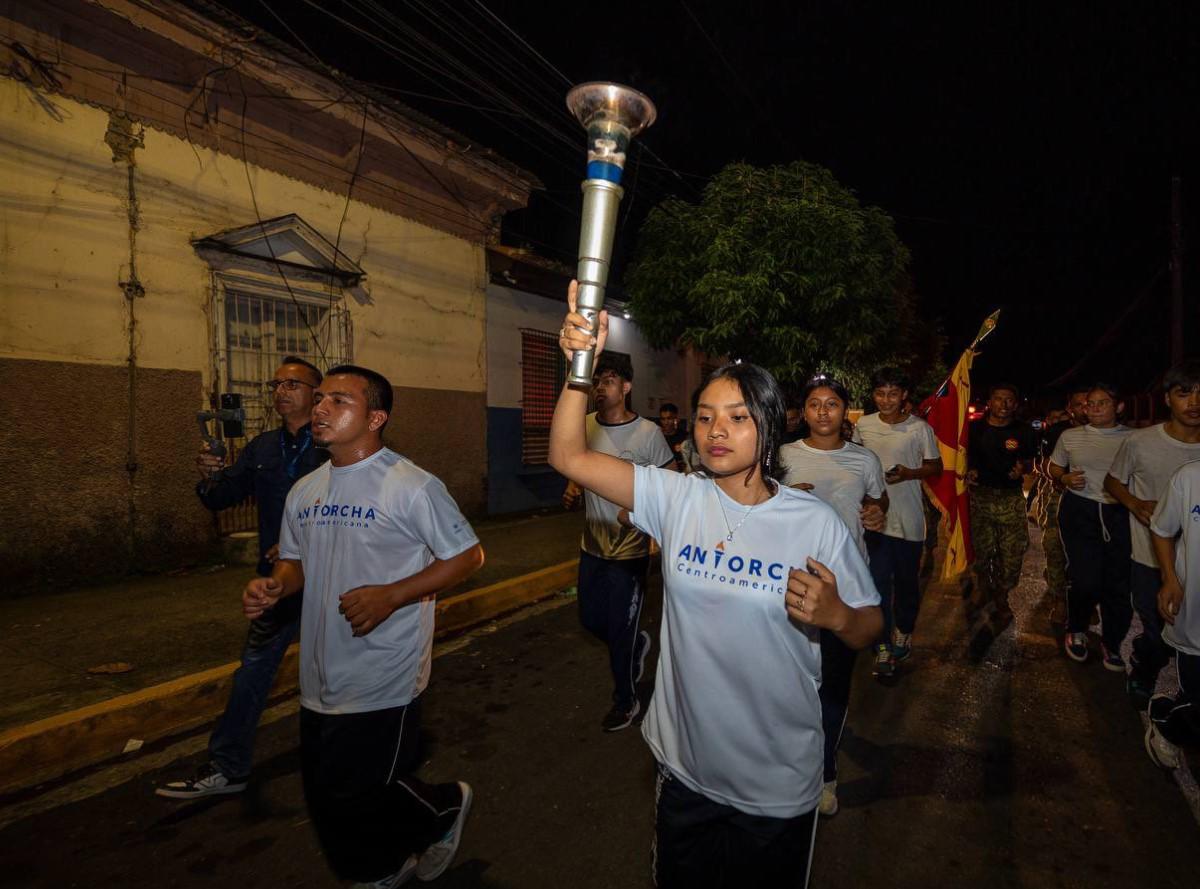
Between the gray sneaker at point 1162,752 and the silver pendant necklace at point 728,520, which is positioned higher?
the silver pendant necklace at point 728,520

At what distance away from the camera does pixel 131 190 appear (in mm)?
6965

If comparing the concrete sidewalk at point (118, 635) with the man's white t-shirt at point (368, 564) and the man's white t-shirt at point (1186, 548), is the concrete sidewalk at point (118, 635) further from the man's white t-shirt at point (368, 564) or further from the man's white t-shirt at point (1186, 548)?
the man's white t-shirt at point (1186, 548)

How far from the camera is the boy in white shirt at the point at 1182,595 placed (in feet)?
9.70

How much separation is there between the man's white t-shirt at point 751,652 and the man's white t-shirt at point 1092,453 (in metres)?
4.40

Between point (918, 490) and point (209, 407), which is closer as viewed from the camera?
point (918, 490)

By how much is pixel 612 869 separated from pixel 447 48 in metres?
9.81

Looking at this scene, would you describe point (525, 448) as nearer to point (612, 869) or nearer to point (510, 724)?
point (510, 724)

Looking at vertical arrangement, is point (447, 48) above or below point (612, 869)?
above

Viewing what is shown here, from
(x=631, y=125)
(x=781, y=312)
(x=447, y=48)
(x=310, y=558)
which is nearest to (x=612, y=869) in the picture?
(x=310, y=558)

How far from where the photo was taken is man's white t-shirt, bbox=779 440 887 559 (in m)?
3.59

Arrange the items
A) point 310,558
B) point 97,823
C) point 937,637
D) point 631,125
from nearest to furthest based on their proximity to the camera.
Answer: point 631,125 < point 310,558 < point 97,823 < point 937,637

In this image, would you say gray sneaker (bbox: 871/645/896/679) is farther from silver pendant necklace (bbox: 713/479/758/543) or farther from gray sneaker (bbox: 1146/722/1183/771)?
silver pendant necklace (bbox: 713/479/758/543)

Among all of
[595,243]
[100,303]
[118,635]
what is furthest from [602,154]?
[100,303]

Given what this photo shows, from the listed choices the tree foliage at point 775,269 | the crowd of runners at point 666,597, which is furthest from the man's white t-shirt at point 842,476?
the tree foliage at point 775,269
